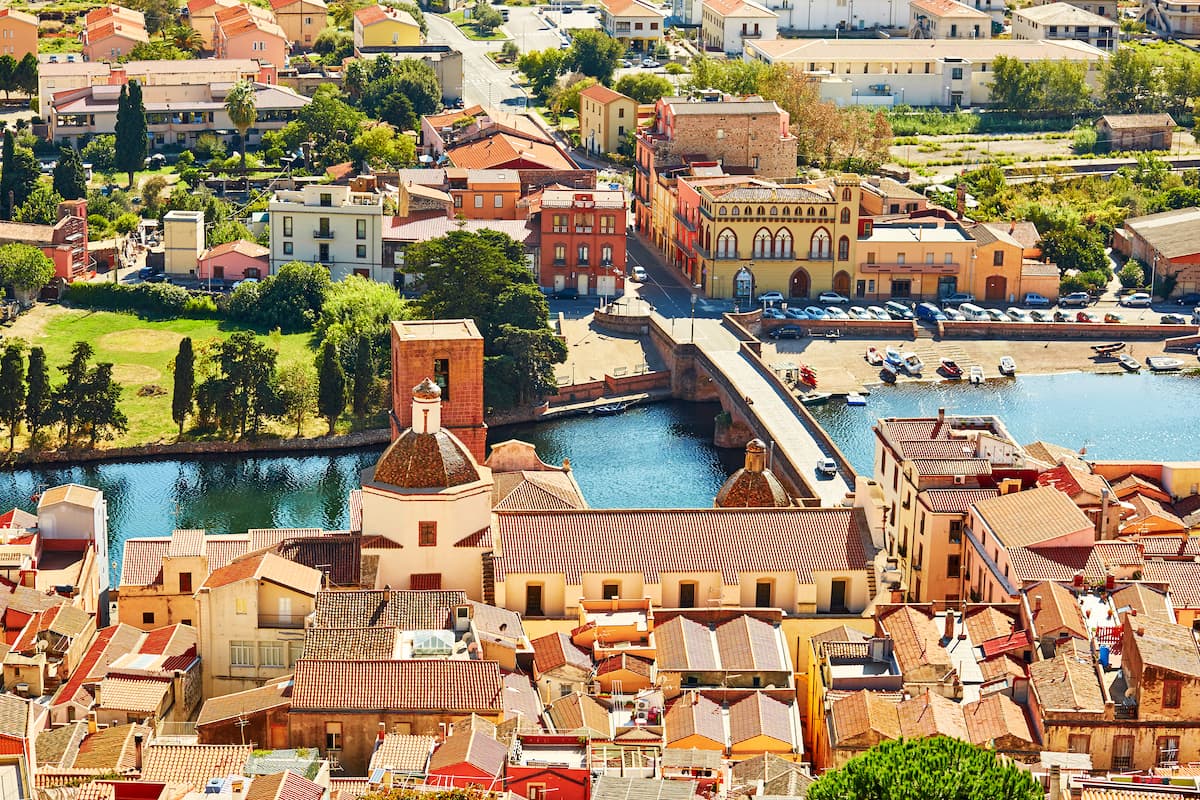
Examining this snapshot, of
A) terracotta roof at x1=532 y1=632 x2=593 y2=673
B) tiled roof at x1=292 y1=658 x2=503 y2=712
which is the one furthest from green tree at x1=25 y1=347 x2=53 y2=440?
tiled roof at x1=292 y1=658 x2=503 y2=712

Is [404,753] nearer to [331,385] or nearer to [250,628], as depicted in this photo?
[250,628]

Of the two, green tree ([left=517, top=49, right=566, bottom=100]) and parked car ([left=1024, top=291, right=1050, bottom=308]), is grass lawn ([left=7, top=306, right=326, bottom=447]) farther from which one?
green tree ([left=517, top=49, right=566, bottom=100])

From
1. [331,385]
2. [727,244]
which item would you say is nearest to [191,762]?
[331,385]

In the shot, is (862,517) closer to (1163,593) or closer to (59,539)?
(1163,593)

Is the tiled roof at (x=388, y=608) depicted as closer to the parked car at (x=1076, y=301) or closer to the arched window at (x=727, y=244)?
the arched window at (x=727, y=244)

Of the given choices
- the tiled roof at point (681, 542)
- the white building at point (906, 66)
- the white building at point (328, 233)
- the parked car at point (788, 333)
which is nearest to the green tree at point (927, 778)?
the tiled roof at point (681, 542)
